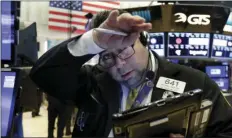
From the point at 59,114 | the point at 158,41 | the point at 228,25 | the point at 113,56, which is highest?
the point at 113,56

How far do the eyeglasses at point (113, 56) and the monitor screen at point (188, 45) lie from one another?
13.4 feet

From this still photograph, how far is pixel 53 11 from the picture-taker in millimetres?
9766

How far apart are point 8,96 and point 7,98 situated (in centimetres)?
2

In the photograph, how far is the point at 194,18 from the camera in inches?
201

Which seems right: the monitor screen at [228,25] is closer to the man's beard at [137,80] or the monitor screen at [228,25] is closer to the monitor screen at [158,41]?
the monitor screen at [158,41]

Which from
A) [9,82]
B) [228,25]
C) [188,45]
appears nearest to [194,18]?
[188,45]

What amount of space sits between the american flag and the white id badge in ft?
27.8

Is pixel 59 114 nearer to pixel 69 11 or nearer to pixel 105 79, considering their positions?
pixel 105 79

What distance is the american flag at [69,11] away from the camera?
9.65 meters

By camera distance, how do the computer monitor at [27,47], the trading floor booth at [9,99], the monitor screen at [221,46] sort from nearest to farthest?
the trading floor booth at [9,99], the computer monitor at [27,47], the monitor screen at [221,46]

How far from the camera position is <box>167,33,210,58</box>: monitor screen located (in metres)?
5.29

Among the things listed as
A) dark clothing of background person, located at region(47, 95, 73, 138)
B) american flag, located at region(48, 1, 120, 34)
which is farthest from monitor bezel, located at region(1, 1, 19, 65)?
american flag, located at region(48, 1, 120, 34)

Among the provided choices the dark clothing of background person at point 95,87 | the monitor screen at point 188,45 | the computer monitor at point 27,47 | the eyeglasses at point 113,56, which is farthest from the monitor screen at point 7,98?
the monitor screen at point 188,45

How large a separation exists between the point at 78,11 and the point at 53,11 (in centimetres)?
71
